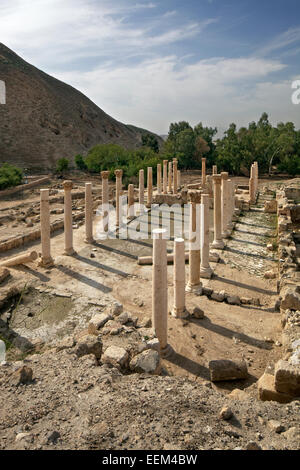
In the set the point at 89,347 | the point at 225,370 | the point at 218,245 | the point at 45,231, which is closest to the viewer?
the point at 89,347

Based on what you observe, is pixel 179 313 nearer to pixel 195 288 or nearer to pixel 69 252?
pixel 195 288

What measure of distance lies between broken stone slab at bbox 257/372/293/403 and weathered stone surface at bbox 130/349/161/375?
1.71 metres

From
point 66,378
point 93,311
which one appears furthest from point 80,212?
point 66,378

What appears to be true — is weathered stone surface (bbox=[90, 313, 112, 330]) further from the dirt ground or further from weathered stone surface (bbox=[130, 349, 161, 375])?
weathered stone surface (bbox=[130, 349, 161, 375])

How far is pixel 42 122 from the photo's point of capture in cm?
6338

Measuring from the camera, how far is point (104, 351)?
6355 millimetres

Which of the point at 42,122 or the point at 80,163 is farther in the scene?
the point at 42,122

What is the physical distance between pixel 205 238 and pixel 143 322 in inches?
173

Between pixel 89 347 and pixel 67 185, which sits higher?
pixel 67 185

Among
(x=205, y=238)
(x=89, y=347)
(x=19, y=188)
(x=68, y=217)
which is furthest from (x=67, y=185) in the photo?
(x=19, y=188)

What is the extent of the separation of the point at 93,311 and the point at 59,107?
7106 centimetres

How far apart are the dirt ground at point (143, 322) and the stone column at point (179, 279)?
38 centimetres
